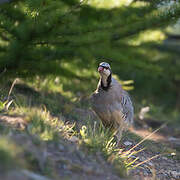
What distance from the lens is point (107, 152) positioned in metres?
3.55

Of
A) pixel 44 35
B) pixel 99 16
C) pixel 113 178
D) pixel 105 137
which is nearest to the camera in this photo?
pixel 113 178

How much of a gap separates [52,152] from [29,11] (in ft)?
7.42

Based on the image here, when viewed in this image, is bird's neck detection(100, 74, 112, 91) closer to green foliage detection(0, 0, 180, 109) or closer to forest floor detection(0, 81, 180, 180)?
forest floor detection(0, 81, 180, 180)

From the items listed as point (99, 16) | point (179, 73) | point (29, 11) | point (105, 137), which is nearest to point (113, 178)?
point (105, 137)

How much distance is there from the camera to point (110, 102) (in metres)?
4.64

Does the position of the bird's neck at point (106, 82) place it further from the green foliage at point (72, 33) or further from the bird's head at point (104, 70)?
the green foliage at point (72, 33)

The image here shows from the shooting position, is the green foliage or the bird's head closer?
the bird's head

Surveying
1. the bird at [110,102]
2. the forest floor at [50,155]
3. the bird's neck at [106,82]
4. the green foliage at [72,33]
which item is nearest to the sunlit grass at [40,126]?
the forest floor at [50,155]

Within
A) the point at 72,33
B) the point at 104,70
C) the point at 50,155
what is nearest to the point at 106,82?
the point at 104,70

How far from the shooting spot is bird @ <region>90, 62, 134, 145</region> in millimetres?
4621

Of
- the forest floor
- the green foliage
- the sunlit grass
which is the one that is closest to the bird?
the forest floor

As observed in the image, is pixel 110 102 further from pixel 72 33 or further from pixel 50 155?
pixel 50 155

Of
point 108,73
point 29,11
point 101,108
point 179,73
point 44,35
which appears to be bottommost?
point 179,73

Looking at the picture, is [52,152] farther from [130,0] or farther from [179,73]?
[179,73]
